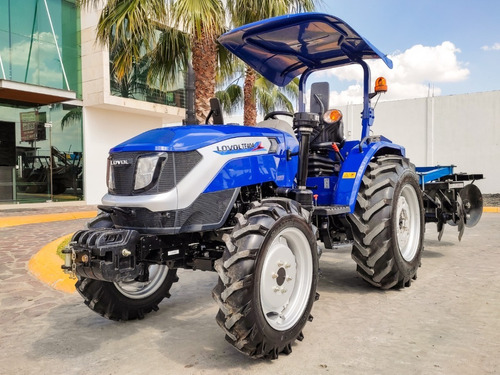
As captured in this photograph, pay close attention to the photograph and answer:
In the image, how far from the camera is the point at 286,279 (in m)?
3.10

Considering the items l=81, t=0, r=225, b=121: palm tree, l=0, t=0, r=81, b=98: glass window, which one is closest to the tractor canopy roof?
l=81, t=0, r=225, b=121: palm tree

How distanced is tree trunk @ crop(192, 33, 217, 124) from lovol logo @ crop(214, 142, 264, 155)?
20.2 feet

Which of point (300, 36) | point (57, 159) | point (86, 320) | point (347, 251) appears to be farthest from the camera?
point (57, 159)

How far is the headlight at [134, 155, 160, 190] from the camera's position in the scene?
299 centimetres

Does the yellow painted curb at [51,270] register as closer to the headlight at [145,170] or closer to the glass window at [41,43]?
the headlight at [145,170]

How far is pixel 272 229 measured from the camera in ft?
9.45

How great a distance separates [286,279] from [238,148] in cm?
102

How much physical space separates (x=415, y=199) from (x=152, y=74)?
325 inches

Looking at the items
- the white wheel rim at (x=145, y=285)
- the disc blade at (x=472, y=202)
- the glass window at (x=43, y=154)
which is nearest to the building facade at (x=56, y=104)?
the glass window at (x=43, y=154)

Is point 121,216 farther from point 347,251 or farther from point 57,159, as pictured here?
point 57,159

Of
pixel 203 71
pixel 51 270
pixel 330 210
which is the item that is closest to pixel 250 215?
pixel 330 210

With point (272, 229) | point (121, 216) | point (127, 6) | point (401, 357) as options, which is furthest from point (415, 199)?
Answer: point (127, 6)

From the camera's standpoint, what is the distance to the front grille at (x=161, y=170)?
298cm

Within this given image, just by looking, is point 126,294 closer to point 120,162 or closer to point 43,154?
point 120,162
